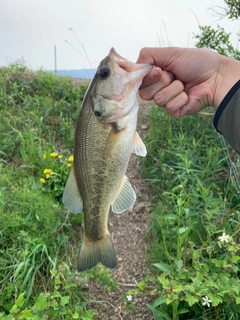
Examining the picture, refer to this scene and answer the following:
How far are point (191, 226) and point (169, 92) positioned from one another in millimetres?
994

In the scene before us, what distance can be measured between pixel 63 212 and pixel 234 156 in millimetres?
1661

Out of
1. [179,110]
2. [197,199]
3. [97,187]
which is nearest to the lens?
[97,187]

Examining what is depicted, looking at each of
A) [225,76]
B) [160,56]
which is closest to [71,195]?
[160,56]

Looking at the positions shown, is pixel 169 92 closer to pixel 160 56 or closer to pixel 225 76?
pixel 160 56

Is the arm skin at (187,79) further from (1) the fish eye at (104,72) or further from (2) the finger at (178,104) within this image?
(1) the fish eye at (104,72)

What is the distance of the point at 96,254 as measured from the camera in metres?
1.71

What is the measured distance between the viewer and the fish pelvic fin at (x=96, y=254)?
171cm

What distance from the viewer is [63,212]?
A: 2.96 meters

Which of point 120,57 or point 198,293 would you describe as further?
point 198,293

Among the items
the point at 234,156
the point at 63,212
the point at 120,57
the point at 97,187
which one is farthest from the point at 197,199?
the point at 120,57

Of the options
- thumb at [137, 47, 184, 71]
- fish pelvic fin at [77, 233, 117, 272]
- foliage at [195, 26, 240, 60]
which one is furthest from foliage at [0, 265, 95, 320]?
foliage at [195, 26, 240, 60]

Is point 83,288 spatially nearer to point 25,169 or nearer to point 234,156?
point 25,169

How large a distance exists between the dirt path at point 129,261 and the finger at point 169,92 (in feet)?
4.84

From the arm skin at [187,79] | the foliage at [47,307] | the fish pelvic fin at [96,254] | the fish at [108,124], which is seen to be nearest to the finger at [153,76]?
the arm skin at [187,79]
